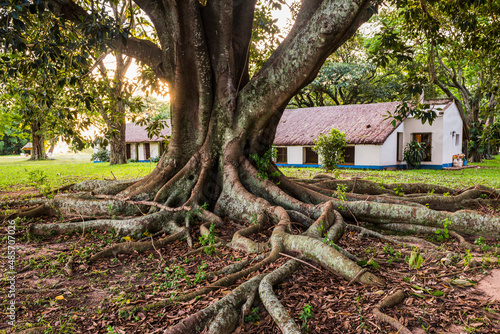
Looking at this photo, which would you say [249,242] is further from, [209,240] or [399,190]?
[399,190]

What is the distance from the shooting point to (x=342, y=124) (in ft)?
76.8

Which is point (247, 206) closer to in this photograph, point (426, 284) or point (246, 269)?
point (246, 269)

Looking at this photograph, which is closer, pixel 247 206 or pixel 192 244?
pixel 192 244

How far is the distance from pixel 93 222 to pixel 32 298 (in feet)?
7.23

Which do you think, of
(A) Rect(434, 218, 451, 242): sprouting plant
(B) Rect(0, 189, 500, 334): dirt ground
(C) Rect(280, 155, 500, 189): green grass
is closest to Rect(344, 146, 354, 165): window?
(C) Rect(280, 155, 500, 189): green grass

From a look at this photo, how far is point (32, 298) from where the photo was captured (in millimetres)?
3211

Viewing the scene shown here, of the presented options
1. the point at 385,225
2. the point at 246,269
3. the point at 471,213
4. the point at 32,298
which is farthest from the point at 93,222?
the point at 471,213

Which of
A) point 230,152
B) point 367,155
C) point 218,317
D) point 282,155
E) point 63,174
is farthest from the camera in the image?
point 282,155

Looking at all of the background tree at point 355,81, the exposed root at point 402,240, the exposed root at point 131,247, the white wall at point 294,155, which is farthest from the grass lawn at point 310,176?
the background tree at point 355,81

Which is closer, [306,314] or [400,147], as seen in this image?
[306,314]

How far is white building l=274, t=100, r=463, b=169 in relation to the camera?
21.0 meters

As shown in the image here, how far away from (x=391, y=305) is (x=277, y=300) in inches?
40.9

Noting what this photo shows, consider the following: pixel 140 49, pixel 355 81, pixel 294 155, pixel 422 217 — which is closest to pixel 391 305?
pixel 422 217

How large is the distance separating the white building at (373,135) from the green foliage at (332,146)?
14.0 ft
